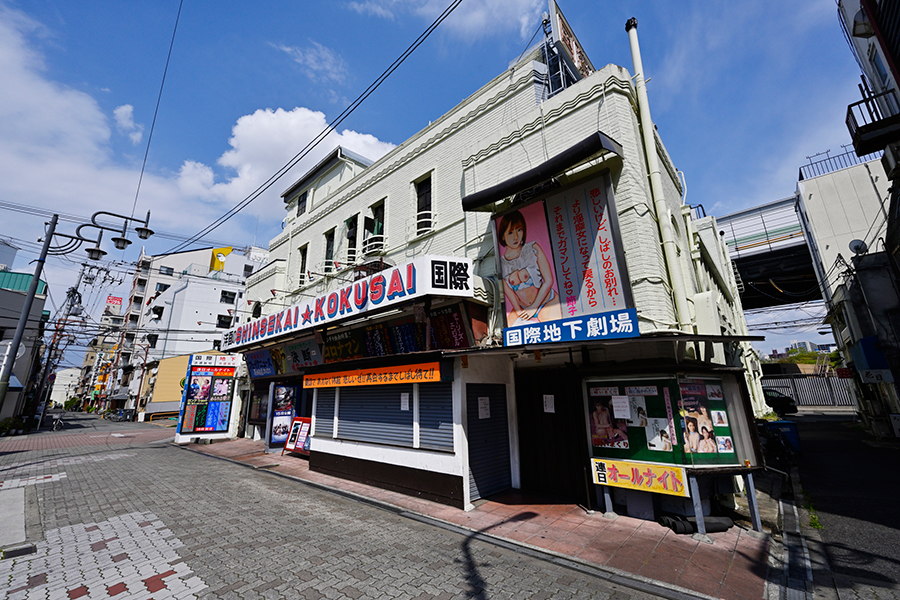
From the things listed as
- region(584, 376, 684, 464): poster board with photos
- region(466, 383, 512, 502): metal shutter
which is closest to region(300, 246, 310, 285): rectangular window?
region(466, 383, 512, 502): metal shutter

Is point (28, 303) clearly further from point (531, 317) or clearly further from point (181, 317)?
point (181, 317)

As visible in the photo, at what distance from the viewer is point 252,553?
5645 mm

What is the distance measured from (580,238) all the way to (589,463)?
491 cm

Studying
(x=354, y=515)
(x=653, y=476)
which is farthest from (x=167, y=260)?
(x=653, y=476)

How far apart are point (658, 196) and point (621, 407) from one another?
4812 millimetres

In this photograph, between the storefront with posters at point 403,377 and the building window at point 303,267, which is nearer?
the storefront with posters at point 403,377

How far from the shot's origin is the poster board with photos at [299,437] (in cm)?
1416

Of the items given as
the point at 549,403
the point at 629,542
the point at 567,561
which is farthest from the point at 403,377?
the point at 629,542

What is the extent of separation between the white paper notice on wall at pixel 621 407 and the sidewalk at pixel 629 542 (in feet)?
6.52

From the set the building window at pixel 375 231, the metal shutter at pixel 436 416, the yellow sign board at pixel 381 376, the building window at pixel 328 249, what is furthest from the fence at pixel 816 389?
the building window at pixel 328 249

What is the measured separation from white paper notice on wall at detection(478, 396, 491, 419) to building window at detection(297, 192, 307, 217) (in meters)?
15.8

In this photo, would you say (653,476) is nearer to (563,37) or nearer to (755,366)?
(563,37)

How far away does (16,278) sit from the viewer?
2922 centimetres

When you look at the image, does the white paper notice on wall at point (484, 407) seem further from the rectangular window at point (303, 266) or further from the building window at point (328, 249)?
the rectangular window at point (303, 266)
